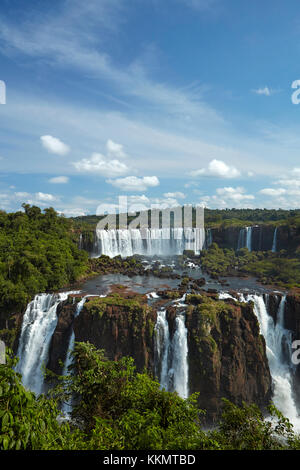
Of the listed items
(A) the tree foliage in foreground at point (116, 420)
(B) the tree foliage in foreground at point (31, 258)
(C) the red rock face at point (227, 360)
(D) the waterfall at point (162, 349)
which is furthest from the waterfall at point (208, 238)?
(A) the tree foliage in foreground at point (116, 420)

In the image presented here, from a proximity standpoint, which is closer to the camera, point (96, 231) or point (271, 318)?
point (271, 318)

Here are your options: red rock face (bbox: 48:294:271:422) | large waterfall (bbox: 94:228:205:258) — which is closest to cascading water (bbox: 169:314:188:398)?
red rock face (bbox: 48:294:271:422)

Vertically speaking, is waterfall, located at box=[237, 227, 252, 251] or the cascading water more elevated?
waterfall, located at box=[237, 227, 252, 251]

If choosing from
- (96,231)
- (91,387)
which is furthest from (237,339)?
(96,231)

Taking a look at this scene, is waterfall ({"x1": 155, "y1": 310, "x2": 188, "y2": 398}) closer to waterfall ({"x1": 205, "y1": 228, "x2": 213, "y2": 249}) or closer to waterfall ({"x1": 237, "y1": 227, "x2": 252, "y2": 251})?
waterfall ({"x1": 237, "y1": 227, "x2": 252, "y2": 251})

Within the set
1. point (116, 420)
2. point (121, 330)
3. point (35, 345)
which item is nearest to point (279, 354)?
point (121, 330)

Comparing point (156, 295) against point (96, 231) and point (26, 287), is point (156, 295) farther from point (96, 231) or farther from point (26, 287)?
point (96, 231)
